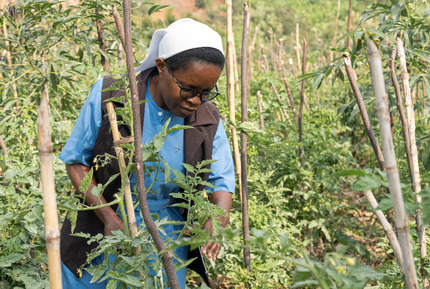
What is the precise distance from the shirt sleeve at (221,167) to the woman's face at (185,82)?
248 millimetres

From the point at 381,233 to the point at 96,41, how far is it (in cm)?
242

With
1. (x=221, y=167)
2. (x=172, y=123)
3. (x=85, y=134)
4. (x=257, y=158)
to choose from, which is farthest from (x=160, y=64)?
(x=257, y=158)

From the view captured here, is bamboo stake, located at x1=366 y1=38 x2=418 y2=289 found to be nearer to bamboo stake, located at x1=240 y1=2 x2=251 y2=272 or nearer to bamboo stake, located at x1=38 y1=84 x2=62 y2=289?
bamboo stake, located at x1=38 y1=84 x2=62 y2=289

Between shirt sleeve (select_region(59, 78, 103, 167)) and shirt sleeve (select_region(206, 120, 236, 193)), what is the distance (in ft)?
1.62

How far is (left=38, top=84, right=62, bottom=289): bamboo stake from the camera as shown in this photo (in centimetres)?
86

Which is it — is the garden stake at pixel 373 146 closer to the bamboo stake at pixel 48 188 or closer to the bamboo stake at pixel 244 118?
the bamboo stake at pixel 48 188

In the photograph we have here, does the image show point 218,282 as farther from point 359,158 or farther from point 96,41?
point 359,158

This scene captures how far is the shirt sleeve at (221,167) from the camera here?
197 cm

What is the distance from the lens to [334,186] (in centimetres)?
318

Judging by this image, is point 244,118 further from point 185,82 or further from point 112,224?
point 112,224

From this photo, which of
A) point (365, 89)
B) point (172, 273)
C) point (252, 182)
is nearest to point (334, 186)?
point (252, 182)

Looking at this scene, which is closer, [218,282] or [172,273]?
[172,273]

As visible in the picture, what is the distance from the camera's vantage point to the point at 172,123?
189cm

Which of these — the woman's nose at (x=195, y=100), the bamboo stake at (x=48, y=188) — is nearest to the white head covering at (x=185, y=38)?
the woman's nose at (x=195, y=100)
